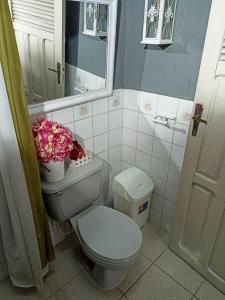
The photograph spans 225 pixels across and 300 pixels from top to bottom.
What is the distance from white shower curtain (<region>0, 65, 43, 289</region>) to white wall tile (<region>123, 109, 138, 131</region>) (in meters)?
0.98

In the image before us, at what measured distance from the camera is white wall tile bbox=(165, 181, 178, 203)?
1.69 metres


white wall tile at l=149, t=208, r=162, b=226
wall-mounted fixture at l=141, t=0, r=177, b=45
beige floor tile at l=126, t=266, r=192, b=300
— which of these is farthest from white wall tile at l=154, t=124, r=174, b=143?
beige floor tile at l=126, t=266, r=192, b=300

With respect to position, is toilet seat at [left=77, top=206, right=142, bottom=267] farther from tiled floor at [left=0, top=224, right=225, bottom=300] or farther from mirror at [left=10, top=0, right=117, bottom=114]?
mirror at [left=10, top=0, right=117, bottom=114]

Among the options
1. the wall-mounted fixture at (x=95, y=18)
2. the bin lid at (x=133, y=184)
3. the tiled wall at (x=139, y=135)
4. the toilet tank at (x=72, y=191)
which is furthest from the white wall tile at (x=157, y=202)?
the wall-mounted fixture at (x=95, y=18)

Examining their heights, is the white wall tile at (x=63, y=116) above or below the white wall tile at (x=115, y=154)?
above

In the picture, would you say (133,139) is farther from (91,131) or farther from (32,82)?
(32,82)

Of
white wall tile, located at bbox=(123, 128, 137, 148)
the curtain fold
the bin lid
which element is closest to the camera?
the curtain fold

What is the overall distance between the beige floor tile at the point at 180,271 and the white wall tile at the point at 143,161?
2.18 feet

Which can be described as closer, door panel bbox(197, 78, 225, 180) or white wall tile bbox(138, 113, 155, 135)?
door panel bbox(197, 78, 225, 180)

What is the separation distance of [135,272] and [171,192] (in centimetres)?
62

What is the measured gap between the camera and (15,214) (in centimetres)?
112

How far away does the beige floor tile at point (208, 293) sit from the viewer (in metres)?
1.45

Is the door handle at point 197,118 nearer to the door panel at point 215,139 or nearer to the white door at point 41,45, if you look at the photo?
the door panel at point 215,139

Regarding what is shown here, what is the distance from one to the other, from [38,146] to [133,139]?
34.6 inches
